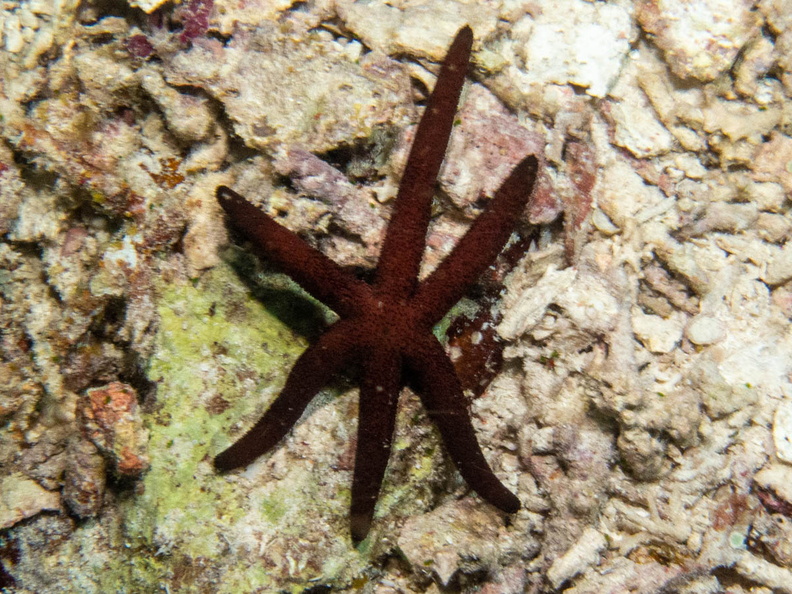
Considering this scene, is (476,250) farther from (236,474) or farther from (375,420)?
(236,474)

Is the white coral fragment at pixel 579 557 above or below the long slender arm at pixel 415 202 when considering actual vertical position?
below

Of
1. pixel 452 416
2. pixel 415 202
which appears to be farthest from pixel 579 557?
pixel 415 202

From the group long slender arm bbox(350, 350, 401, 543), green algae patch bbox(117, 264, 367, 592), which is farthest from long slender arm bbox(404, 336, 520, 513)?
green algae patch bbox(117, 264, 367, 592)

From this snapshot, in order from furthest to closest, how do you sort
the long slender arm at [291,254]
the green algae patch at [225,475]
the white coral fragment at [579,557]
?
the white coral fragment at [579,557]
the green algae patch at [225,475]
the long slender arm at [291,254]

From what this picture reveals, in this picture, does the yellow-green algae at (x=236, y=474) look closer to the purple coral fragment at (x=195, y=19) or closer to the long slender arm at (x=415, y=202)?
the long slender arm at (x=415, y=202)

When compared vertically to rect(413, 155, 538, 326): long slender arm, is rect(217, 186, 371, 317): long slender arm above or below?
below

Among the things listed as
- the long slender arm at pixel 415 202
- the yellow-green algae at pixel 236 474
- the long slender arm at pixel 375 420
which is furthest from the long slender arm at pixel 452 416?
the long slender arm at pixel 415 202

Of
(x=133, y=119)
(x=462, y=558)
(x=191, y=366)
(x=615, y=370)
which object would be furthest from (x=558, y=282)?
(x=133, y=119)

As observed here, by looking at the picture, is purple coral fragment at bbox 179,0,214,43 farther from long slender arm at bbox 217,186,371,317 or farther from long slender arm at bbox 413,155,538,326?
long slender arm at bbox 413,155,538,326
